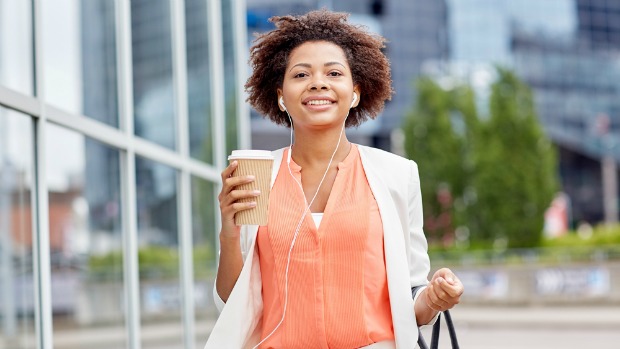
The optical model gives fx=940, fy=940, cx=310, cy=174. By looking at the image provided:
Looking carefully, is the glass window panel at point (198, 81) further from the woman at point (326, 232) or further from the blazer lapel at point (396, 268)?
the blazer lapel at point (396, 268)

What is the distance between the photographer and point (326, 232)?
2.11m

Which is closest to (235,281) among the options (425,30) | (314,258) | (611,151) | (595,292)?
(314,258)

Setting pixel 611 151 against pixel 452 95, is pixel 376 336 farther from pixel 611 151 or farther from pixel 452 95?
pixel 611 151

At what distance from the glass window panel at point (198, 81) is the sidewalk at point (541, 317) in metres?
10.9

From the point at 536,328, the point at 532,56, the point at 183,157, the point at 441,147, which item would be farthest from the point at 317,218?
the point at 532,56

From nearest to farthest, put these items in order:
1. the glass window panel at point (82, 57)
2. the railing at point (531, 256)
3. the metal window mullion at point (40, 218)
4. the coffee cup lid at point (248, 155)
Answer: the coffee cup lid at point (248, 155)
the metal window mullion at point (40, 218)
the glass window panel at point (82, 57)
the railing at point (531, 256)

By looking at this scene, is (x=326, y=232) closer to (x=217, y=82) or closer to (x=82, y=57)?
(x=82, y=57)

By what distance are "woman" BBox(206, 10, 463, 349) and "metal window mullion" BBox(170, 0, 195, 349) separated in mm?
4264

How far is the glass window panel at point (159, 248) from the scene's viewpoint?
20.8 ft

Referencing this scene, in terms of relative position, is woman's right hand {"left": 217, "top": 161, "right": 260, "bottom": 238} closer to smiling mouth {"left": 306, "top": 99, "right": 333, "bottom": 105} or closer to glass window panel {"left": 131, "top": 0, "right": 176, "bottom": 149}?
smiling mouth {"left": 306, "top": 99, "right": 333, "bottom": 105}

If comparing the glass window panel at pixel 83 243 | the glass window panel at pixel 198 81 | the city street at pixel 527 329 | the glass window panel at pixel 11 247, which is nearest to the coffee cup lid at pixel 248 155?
the glass window panel at pixel 83 243

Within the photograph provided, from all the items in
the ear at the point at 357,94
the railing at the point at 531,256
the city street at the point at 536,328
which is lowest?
the city street at the point at 536,328

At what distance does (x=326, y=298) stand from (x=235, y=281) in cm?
23

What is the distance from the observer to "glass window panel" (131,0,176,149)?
5.73 metres
